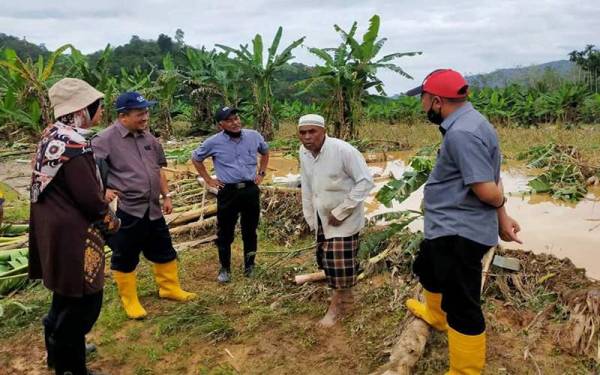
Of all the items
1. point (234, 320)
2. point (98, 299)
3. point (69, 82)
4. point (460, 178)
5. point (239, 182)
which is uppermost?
point (69, 82)

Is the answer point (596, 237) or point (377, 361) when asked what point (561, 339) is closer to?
point (377, 361)

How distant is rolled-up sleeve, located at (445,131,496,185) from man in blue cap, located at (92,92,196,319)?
2357mm

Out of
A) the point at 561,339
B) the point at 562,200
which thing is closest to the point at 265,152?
the point at 561,339

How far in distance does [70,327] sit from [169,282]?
149 centimetres

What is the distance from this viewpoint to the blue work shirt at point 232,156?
183 inches

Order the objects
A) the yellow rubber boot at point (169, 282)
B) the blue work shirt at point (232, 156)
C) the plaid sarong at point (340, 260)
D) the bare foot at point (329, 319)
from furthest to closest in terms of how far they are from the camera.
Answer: the blue work shirt at point (232, 156), the yellow rubber boot at point (169, 282), the bare foot at point (329, 319), the plaid sarong at point (340, 260)

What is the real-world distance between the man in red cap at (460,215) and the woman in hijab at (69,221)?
1.87 metres

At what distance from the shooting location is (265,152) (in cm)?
503

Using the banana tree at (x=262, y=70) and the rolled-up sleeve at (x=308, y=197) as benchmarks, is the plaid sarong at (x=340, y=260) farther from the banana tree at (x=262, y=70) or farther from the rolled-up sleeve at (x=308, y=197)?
the banana tree at (x=262, y=70)

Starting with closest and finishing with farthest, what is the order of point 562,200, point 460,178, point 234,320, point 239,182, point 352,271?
point 460,178 < point 352,271 < point 234,320 < point 239,182 < point 562,200

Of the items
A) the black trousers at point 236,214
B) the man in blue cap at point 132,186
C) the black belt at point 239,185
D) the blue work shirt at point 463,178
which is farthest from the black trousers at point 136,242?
the blue work shirt at point 463,178

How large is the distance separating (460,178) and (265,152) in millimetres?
2691

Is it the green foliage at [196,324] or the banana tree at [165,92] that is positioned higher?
the banana tree at [165,92]

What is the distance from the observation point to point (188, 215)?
21.2 ft
